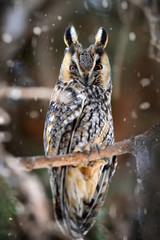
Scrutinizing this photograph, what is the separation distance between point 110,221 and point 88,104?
1.29ft

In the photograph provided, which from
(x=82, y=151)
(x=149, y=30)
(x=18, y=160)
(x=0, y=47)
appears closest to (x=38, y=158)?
(x=18, y=160)

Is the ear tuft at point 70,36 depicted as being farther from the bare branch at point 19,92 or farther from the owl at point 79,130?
the bare branch at point 19,92

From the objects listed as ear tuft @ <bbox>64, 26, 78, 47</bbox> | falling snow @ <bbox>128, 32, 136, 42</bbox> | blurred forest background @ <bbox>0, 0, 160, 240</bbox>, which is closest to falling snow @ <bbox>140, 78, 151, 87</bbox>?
blurred forest background @ <bbox>0, 0, 160, 240</bbox>

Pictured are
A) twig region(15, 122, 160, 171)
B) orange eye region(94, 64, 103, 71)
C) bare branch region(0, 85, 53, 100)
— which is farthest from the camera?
orange eye region(94, 64, 103, 71)

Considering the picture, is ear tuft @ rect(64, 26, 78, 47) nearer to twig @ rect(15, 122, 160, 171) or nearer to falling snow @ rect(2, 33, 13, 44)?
falling snow @ rect(2, 33, 13, 44)

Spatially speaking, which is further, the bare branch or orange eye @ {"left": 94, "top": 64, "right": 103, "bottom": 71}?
orange eye @ {"left": 94, "top": 64, "right": 103, "bottom": 71}

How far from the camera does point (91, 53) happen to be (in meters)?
1.05

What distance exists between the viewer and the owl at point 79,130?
3.20 feet

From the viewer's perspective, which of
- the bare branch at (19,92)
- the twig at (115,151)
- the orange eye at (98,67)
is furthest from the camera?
the orange eye at (98,67)

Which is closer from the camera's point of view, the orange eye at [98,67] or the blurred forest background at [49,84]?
the blurred forest background at [49,84]

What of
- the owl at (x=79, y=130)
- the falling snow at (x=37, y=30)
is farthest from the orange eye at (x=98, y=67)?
the falling snow at (x=37, y=30)

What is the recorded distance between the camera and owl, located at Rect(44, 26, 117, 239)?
3.20ft

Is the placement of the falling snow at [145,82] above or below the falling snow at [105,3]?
below

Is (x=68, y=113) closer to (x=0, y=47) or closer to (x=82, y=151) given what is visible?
(x=82, y=151)
